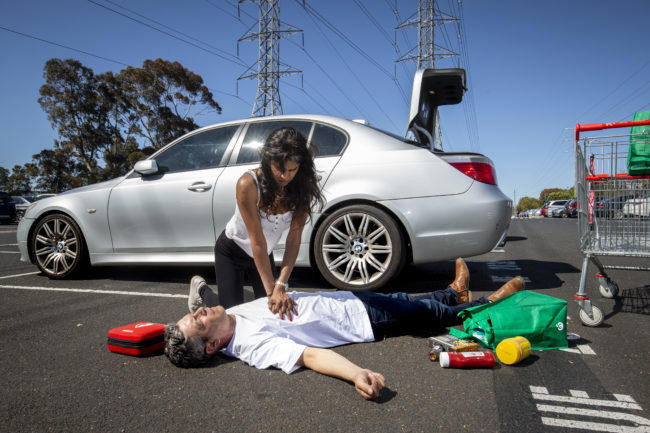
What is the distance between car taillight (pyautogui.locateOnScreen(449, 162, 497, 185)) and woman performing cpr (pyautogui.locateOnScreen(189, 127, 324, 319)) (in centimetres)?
165

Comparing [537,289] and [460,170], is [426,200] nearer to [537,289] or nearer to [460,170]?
[460,170]

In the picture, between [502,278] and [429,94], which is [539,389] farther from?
[429,94]

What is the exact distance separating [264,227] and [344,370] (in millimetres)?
1053

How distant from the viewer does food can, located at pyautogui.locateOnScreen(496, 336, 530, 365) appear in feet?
7.59

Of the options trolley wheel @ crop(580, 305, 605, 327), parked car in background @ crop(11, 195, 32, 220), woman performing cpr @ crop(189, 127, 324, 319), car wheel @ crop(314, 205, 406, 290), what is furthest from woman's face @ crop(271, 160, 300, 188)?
parked car in background @ crop(11, 195, 32, 220)

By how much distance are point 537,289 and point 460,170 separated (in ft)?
4.81

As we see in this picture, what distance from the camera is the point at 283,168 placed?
2350 millimetres

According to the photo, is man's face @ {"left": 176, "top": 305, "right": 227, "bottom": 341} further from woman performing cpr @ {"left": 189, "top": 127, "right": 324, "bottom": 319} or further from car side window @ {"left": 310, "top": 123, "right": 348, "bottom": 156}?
car side window @ {"left": 310, "top": 123, "right": 348, "bottom": 156}

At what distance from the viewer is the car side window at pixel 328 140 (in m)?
4.02

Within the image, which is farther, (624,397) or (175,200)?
(175,200)

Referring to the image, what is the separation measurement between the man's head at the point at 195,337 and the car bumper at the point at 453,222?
76.5 inches

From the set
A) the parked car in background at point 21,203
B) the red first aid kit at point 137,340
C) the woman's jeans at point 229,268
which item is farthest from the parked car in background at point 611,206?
the parked car in background at point 21,203

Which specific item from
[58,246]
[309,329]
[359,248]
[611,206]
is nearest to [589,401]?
[309,329]

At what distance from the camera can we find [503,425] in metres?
1.73
